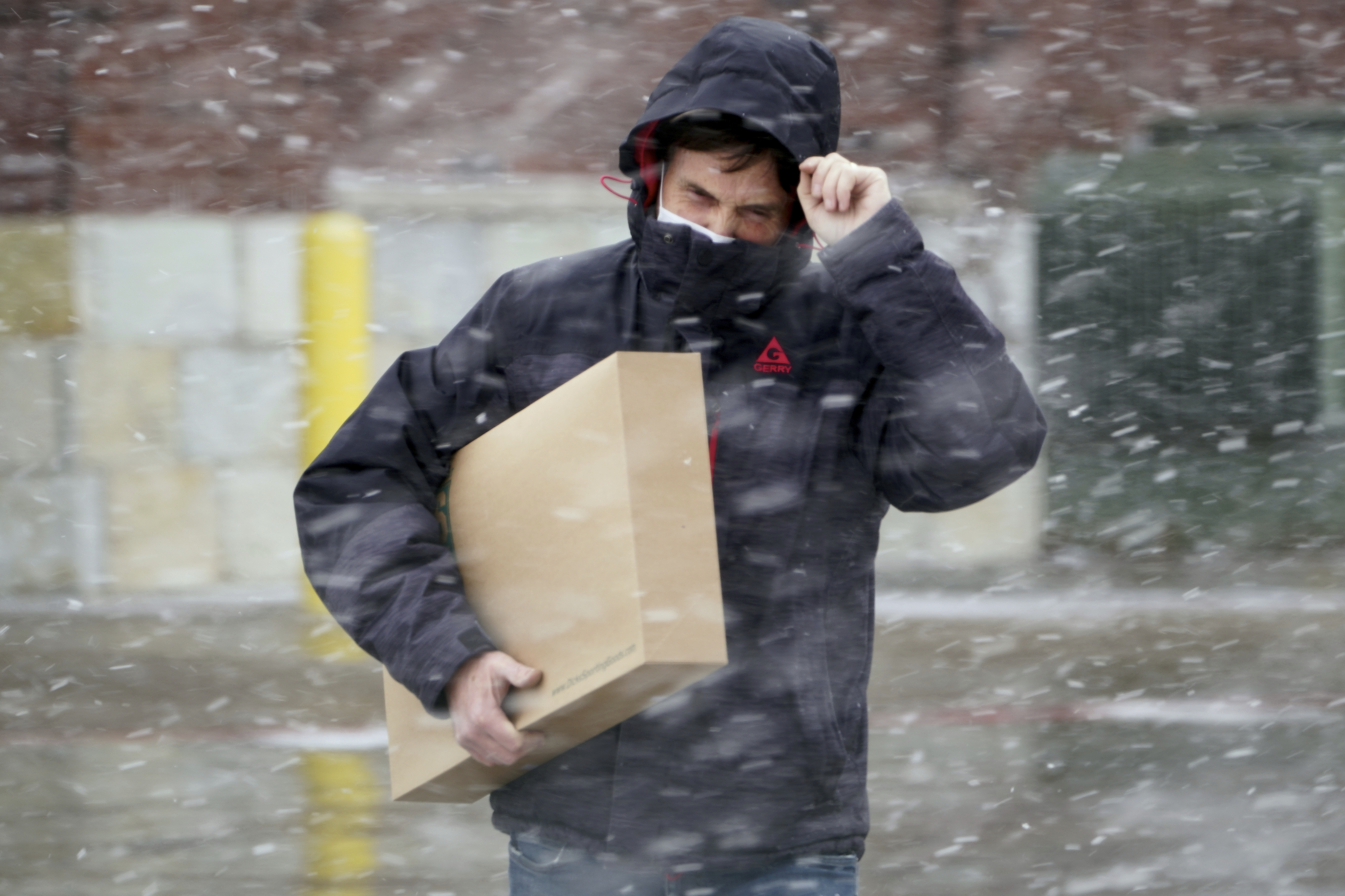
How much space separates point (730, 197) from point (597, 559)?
0.61m

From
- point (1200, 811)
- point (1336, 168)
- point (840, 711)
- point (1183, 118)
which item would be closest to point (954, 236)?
point (1183, 118)

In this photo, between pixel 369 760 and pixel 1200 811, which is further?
pixel 369 760

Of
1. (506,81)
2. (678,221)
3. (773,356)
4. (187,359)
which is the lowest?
(187,359)

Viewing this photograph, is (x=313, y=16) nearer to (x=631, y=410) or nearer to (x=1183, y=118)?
(x=1183, y=118)

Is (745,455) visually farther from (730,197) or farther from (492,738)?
(492,738)

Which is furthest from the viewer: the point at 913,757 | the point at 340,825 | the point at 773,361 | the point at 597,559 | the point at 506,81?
the point at 506,81

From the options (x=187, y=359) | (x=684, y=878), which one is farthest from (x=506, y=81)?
(x=684, y=878)

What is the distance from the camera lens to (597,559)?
→ 65.2 inches

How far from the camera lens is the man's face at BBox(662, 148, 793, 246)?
198cm

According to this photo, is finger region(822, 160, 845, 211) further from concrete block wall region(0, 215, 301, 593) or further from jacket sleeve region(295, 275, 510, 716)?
concrete block wall region(0, 215, 301, 593)

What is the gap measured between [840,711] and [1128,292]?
27.7 feet

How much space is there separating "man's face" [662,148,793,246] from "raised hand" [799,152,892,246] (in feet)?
0.26

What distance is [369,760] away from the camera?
5648mm

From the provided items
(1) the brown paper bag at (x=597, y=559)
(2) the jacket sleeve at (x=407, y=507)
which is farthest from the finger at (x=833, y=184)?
(2) the jacket sleeve at (x=407, y=507)
